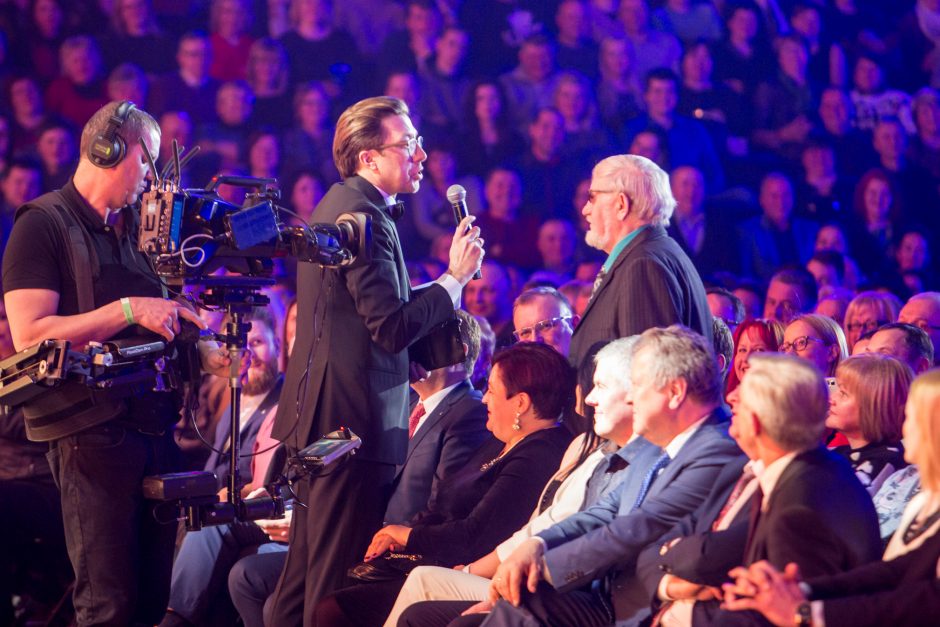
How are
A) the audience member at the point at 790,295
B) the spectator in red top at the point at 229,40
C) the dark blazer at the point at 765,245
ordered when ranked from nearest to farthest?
the audience member at the point at 790,295 < the dark blazer at the point at 765,245 < the spectator in red top at the point at 229,40

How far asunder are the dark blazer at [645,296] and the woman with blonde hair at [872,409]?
0.46 metres

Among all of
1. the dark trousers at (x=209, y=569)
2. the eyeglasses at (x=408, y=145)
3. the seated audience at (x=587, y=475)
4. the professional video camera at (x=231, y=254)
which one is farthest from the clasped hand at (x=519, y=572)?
the dark trousers at (x=209, y=569)

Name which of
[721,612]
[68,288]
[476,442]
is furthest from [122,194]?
[721,612]

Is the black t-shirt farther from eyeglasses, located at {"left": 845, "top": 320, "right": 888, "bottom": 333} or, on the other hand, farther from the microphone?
eyeglasses, located at {"left": 845, "top": 320, "right": 888, "bottom": 333}

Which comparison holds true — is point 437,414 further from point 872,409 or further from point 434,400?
point 872,409

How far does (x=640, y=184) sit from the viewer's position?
346 centimetres

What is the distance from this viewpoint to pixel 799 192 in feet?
24.3

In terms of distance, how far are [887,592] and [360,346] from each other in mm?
1666

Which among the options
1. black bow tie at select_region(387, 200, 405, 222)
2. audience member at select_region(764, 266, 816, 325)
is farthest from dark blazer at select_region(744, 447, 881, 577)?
audience member at select_region(764, 266, 816, 325)

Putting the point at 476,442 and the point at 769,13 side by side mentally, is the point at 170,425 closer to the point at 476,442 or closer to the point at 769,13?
the point at 476,442

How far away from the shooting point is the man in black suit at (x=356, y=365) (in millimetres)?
3201

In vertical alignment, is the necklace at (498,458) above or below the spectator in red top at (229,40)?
below

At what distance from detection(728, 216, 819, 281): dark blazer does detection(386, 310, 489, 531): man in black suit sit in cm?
344

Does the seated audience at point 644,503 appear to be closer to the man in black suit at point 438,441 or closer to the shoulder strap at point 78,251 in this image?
the man in black suit at point 438,441
